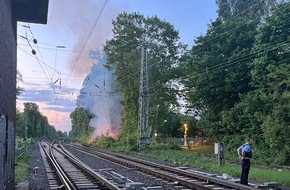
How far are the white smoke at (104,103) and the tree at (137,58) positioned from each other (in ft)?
15.9

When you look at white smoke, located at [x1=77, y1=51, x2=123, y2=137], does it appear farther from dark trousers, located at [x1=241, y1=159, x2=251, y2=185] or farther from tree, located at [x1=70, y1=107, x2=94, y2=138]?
dark trousers, located at [x1=241, y1=159, x2=251, y2=185]

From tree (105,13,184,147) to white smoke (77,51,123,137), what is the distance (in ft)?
15.9

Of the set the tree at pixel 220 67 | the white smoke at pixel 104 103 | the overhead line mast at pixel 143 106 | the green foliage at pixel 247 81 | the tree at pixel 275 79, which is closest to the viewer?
the tree at pixel 275 79

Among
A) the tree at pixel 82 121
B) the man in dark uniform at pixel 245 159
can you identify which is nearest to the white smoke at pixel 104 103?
the tree at pixel 82 121

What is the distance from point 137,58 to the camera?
53.4m

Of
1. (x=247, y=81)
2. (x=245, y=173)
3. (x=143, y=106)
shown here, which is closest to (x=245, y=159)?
(x=245, y=173)

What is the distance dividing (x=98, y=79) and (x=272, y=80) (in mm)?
56101

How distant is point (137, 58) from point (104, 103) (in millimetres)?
24584

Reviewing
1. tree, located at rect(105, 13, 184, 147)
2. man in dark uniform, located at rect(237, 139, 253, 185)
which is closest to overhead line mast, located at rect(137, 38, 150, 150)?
tree, located at rect(105, 13, 184, 147)

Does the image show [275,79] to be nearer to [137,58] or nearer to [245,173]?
[245,173]

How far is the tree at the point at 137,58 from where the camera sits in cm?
5362

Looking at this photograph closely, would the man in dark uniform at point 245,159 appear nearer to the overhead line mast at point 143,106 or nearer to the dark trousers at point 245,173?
the dark trousers at point 245,173

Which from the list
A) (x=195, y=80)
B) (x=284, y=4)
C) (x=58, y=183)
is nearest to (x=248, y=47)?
(x=195, y=80)

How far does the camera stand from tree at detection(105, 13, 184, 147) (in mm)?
53625
